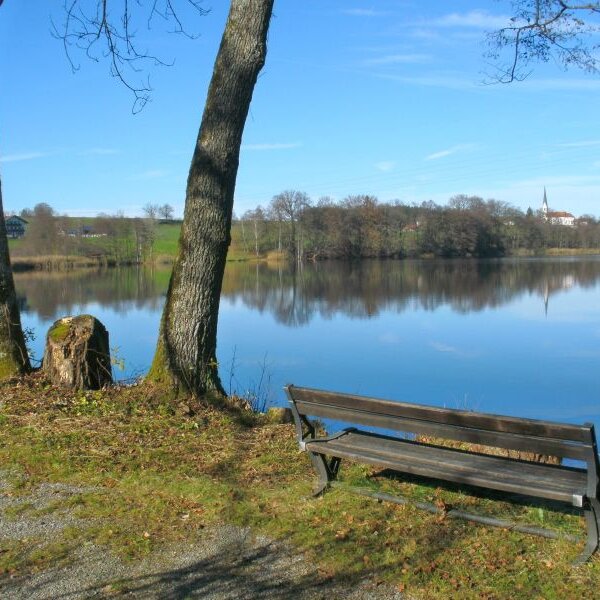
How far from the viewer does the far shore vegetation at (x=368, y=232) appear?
66.9 metres

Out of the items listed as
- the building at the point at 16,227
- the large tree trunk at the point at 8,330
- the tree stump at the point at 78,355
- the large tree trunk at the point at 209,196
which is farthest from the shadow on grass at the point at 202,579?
the building at the point at 16,227

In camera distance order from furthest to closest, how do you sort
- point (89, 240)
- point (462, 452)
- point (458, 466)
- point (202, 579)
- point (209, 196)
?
point (89, 240), point (209, 196), point (462, 452), point (458, 466), point (202, 579)

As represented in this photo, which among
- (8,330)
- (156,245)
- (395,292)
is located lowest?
(395,292)

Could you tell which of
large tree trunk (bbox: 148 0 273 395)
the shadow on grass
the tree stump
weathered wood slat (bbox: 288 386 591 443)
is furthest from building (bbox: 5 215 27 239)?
the shadow on grass

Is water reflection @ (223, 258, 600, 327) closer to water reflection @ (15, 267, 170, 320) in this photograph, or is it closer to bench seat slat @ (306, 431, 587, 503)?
water reflection @ (15, 267, 170, 320)

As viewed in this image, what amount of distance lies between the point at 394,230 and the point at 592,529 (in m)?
71.0

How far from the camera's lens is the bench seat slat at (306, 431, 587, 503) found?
3.53 meters

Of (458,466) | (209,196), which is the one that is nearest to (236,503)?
(458,466)

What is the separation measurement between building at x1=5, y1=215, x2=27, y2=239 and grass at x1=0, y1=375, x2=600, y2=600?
Result: 56033mm

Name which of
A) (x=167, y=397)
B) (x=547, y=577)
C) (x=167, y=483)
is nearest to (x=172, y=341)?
(x=167, y=397)

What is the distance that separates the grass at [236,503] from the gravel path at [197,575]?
9 cm

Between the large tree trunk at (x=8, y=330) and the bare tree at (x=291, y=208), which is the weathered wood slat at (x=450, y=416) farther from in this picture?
the bare tree at (x=291, y=208)

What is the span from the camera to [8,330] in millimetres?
7004

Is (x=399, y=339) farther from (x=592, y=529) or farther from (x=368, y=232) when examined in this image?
(x=368, y=232)
